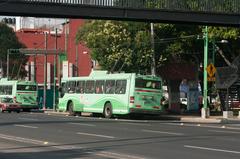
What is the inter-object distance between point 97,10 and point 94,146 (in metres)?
9.75

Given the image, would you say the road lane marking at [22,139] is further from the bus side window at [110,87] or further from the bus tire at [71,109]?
the bus tire at [71,109]

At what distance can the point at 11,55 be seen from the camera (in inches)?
3703

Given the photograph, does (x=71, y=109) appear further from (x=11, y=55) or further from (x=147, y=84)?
(x=11, y=55)

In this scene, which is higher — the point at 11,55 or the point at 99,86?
the point at 11,55

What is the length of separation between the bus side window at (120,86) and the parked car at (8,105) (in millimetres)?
17579

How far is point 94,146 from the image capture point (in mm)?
17984

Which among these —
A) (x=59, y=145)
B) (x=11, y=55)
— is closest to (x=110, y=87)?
(x=59, y=145)

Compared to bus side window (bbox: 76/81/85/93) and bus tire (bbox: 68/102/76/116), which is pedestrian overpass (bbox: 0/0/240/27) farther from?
bus tire (bbox: 68/102/76/116)

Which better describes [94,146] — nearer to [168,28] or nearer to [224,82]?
[224,82]

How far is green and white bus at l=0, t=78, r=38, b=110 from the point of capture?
57.3 metres

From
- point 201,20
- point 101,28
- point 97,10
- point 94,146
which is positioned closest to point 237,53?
point 101,28

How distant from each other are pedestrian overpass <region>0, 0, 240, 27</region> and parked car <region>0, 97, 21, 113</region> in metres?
28.5

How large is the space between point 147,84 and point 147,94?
692 mm

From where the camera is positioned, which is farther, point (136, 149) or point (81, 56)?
point (81, 56)
